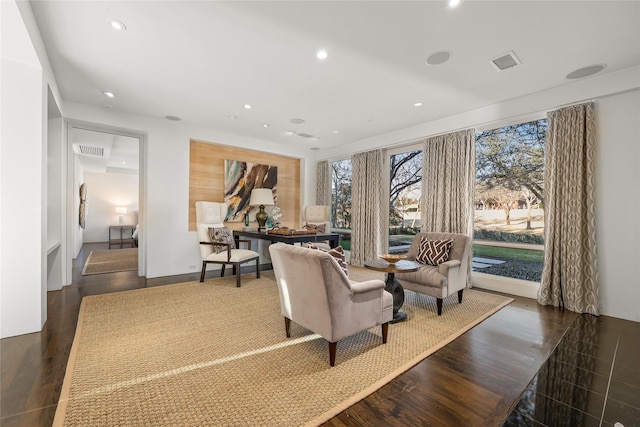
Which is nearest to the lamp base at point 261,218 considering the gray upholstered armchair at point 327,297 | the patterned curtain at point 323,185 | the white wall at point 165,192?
the white wall at point 165,192

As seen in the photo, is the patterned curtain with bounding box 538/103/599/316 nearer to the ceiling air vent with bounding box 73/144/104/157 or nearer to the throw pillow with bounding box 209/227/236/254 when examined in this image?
the throw pillow with bounding box 209/227/236/254

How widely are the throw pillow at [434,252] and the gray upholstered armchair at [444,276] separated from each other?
49 millimetres

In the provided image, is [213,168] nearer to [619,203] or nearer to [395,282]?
[395,282]

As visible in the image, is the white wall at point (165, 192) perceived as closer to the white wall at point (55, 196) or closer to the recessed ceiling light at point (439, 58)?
the white wall at point (55, 196)

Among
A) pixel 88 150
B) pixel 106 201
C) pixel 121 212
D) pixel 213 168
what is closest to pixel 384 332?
pixel 213 168

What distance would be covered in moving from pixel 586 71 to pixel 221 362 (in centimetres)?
459

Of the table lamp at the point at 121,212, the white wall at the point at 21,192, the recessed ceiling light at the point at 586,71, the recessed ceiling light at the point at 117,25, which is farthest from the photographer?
the table lamp at the point at 121,212

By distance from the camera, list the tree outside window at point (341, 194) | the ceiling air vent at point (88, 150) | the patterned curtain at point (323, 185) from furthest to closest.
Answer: the patterned curtain at point (323, 185) → the tree outside window at point (341, 194) → the ceiling air vent at point (88, 150)

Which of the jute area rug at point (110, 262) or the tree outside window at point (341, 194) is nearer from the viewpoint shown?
the jute area rug at point (110, 262)

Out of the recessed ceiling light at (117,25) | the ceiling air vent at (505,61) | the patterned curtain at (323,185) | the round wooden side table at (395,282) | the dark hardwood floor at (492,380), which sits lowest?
the dark hardwood floor at (492,380)

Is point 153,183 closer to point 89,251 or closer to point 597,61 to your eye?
point 89,251

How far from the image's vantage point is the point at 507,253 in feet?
13.7

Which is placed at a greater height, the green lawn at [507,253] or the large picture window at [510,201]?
the large picture window at [510,201]

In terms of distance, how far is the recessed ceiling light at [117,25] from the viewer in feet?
7.45
